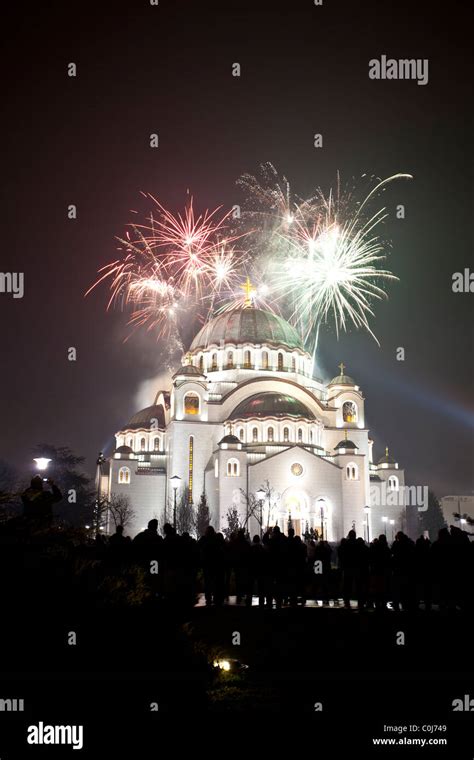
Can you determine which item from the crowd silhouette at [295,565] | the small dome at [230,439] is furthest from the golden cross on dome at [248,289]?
the crowd silhouette at [295,565]

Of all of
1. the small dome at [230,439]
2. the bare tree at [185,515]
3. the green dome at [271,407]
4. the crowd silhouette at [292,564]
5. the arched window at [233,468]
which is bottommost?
the crowd silhouette at [292,564]

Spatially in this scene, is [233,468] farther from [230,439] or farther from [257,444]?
[257,444]

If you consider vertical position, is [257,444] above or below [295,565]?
above

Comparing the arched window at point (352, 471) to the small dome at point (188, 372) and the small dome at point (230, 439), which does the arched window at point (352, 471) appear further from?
the small dome at point (188, 372)

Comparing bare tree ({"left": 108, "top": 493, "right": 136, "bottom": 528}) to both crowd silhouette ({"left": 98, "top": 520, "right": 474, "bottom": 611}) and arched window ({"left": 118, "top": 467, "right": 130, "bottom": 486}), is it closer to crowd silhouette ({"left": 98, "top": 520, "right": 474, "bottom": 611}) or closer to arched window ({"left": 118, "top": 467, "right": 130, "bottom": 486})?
arched window ({"left": 118, "top": 467, "right": 130, "bottom": 486})

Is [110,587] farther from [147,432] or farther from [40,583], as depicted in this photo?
[147,432]

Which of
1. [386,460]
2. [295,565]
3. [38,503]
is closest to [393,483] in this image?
[386,460]
